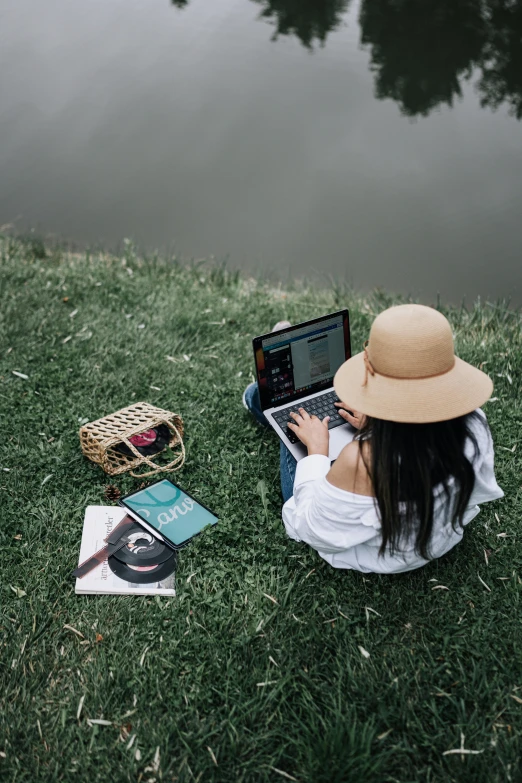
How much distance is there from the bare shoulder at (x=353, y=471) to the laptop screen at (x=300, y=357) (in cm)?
98

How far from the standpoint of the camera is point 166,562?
10.3 feet

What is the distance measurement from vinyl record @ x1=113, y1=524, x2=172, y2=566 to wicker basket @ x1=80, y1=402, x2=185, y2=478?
41cm

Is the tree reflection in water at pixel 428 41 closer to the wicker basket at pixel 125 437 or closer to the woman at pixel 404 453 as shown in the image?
the wicker basket at pixel 125 437

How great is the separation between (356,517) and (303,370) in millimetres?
1136

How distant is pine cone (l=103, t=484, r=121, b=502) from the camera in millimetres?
3494

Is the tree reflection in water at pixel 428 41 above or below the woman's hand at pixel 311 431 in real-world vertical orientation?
above

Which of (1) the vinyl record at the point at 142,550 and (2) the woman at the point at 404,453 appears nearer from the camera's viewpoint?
(2) the woman at the point at 404,453

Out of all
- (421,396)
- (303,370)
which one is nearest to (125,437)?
(303,370)

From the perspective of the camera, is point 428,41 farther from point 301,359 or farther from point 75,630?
point 75,630

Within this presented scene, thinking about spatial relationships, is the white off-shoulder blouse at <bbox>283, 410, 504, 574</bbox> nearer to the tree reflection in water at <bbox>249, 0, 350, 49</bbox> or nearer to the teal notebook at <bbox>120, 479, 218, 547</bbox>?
the teal notebook at <bbox>120, 479, 218, 547</bbox>

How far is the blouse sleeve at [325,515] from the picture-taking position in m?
2.53

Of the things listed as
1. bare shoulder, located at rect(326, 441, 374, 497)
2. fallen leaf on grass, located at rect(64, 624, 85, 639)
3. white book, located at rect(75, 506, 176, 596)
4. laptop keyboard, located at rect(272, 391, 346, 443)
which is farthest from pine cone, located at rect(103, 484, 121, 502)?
bare shoulder, located at rect(326, 441, 374, 497)

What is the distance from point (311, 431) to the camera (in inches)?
122

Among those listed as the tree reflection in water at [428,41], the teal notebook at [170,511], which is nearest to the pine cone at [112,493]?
the teal notebook at [170,511]
